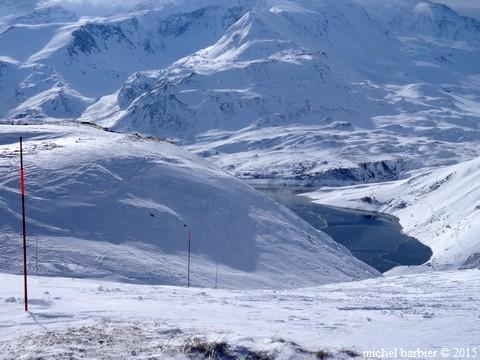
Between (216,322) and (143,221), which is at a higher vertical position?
(216,322)

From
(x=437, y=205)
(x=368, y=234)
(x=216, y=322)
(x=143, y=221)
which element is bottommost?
(x=368, y=234)

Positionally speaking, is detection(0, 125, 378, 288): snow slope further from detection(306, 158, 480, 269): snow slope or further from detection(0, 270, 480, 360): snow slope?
detection(306, 158, 480, 269): snow slope

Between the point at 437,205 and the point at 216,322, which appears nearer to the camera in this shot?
the point at 216,322

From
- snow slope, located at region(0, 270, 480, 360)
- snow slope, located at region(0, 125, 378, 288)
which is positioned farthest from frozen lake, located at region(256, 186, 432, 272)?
snow slope, located at region(0, 270, 480, 360)

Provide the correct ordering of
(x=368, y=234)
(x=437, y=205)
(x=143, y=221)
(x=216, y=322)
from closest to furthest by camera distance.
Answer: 1. (x=216, y=322)
2. (x=143, y=221)
3. (x=368, y=234)
4. (x=437, y=205)

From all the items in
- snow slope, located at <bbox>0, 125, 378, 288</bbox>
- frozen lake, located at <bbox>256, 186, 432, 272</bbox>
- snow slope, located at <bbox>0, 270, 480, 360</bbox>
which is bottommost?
frozen lake, located at <bbox>256, 186, 432, 272</bbox>

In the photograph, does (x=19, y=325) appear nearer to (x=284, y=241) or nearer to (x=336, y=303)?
(x=336, y=303)

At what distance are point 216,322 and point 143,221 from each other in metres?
21.4

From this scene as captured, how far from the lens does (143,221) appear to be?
3672 centimetres

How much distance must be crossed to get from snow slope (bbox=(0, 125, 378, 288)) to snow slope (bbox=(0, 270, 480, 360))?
830cm

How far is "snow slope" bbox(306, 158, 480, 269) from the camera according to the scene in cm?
5478

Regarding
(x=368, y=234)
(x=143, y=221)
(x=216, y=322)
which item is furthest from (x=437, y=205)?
(x=216, y=322)

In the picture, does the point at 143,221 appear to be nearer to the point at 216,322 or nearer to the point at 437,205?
the point at 216,322

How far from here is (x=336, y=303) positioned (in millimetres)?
20297
